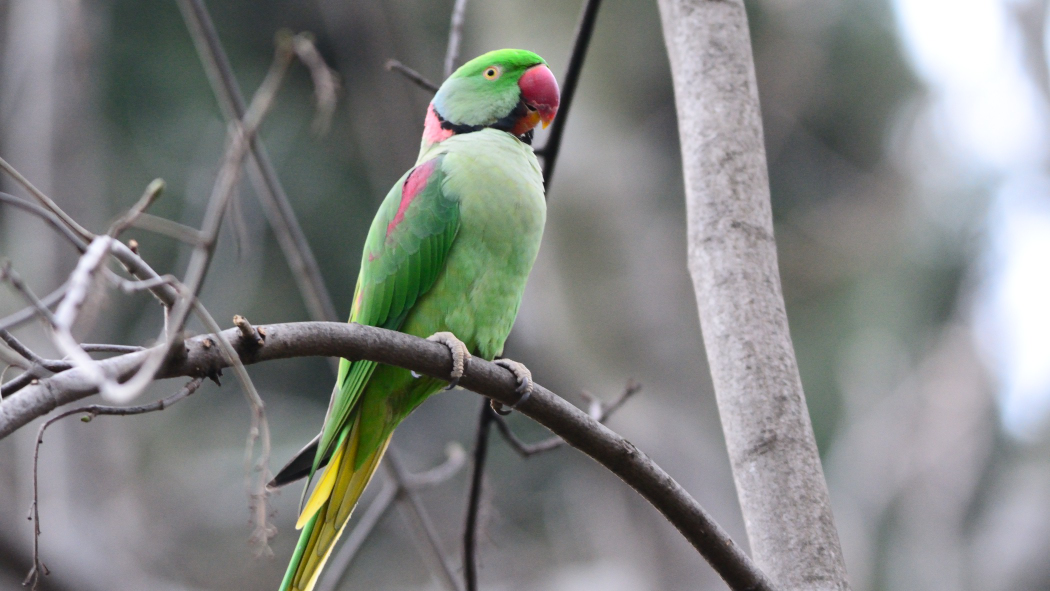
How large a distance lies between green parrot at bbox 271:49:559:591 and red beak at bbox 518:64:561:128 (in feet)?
1.06

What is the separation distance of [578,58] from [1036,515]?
6938mm

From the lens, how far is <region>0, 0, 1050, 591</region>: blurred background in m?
7.42

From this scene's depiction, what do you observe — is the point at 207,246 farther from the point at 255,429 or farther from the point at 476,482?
the point at 476,482

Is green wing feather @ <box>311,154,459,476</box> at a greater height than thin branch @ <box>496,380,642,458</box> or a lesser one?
greater

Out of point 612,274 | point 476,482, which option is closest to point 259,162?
point 476,482

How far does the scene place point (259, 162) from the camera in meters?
2.59

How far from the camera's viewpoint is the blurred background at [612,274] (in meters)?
7.42

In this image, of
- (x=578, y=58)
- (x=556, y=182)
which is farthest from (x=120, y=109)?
(x=578, y=58)

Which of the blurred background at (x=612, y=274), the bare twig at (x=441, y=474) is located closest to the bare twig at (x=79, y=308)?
the bare twig at (x=441, y=474)

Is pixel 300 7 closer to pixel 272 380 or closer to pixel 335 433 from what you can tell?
pixel 272 380

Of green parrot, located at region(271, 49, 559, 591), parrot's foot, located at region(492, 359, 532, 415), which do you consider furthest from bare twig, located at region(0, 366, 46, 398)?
green parrot, located at region(271, 49, 559, 591)

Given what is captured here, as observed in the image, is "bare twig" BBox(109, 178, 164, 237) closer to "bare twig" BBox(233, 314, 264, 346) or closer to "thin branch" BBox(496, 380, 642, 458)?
"bare twig" BBox(233, 314, 264, 346)

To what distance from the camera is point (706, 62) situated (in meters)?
2.53

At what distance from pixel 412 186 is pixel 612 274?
5.64 metres
